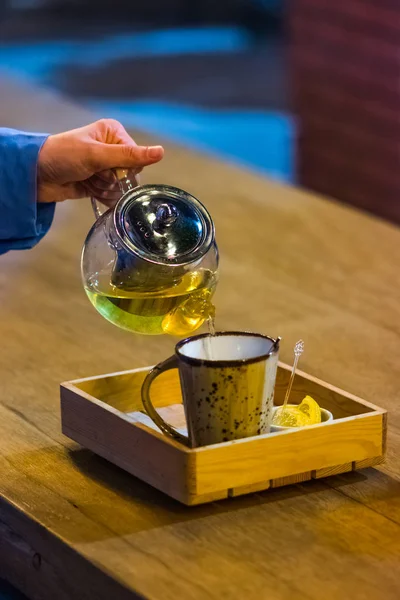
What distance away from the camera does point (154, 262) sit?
98 cm

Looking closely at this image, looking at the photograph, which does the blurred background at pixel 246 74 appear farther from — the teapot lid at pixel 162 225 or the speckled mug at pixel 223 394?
the speckled mug at pixel 223 394

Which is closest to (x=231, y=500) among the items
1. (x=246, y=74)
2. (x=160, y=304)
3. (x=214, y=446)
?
(x=214, y=446)

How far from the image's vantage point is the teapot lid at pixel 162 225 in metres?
0.99

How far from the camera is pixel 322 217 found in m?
2.02

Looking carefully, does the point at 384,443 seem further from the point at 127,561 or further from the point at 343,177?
the point at 343,177

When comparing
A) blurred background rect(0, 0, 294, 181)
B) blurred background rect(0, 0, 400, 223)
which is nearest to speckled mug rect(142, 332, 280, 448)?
blurred background rect(0, 0, 400, 223)

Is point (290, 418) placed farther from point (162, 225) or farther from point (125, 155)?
point (125, 155)

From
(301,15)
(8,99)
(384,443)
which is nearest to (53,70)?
(301,15)

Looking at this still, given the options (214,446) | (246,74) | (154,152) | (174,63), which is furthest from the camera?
(174,63)

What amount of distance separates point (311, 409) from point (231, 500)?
120 millimetres

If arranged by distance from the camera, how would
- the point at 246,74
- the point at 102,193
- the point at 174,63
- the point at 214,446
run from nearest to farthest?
1. the point at 214,446
2. the point at 102,193
3. the point at 246,74
4. the point at 174,63

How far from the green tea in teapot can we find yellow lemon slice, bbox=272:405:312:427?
11 cm

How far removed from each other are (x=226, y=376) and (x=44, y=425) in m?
0.28

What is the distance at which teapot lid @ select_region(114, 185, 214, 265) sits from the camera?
0.99 m
